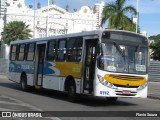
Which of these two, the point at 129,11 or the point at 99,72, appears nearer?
the point at 99,72

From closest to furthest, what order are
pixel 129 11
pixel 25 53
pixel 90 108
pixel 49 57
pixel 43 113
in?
pixel 43 113, pixel 90 108, pixel 49 57, pixel 25 53, pixel 129 11

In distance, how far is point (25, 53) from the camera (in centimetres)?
2494

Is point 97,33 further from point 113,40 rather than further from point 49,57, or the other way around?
point 49,57

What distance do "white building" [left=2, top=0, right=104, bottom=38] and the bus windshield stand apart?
85.0 meters

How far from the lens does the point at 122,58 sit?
17031mm

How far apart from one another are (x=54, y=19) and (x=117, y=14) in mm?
58242

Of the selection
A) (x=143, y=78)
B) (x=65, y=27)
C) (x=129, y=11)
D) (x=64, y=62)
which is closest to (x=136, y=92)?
(x=143, y=78)

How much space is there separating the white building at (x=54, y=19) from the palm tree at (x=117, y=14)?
5224 centimetres

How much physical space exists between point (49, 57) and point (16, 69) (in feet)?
17.3

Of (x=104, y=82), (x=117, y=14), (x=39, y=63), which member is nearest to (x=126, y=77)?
(x=104, y=82)

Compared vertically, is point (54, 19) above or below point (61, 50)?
above

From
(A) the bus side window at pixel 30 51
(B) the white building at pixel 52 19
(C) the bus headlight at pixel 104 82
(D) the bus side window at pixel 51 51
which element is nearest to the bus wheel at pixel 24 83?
(A) the bus side window at pixel 30 51

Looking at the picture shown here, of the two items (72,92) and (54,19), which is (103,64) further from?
(54,19)

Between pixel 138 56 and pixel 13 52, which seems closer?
pixel 138 56
